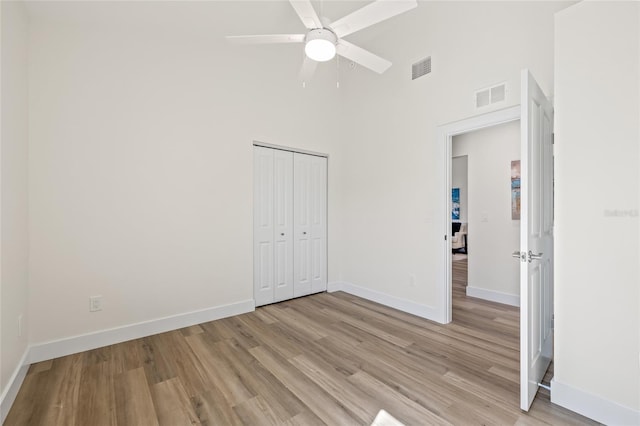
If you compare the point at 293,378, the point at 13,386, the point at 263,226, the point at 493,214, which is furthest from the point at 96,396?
the point at 493,214

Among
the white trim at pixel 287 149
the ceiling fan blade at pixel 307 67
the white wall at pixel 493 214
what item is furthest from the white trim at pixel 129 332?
the white wall at pixel 493 214

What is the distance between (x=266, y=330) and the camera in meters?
2.96

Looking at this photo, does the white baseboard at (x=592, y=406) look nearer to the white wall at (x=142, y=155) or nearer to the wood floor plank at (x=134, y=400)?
the wood floor plank at (x=134, y=400)

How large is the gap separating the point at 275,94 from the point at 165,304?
284cm

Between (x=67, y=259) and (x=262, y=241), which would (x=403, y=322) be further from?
(x=67, y=259)

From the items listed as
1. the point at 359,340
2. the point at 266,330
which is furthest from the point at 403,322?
the point at 266,330

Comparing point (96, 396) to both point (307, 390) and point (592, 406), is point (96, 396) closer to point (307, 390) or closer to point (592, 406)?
point (307, 390)

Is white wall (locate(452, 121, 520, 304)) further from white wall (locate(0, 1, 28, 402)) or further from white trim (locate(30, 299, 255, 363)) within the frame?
white wall (locate(0, 1, 28, 402))

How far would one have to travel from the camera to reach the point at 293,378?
6.88 feet

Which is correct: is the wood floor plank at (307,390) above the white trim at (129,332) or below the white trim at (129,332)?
below

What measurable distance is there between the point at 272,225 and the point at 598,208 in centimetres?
311

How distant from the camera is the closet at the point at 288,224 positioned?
12.1 feet

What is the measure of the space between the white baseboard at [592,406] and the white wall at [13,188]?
11.4 ft

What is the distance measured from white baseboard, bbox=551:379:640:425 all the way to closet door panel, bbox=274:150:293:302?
9.48 feet
